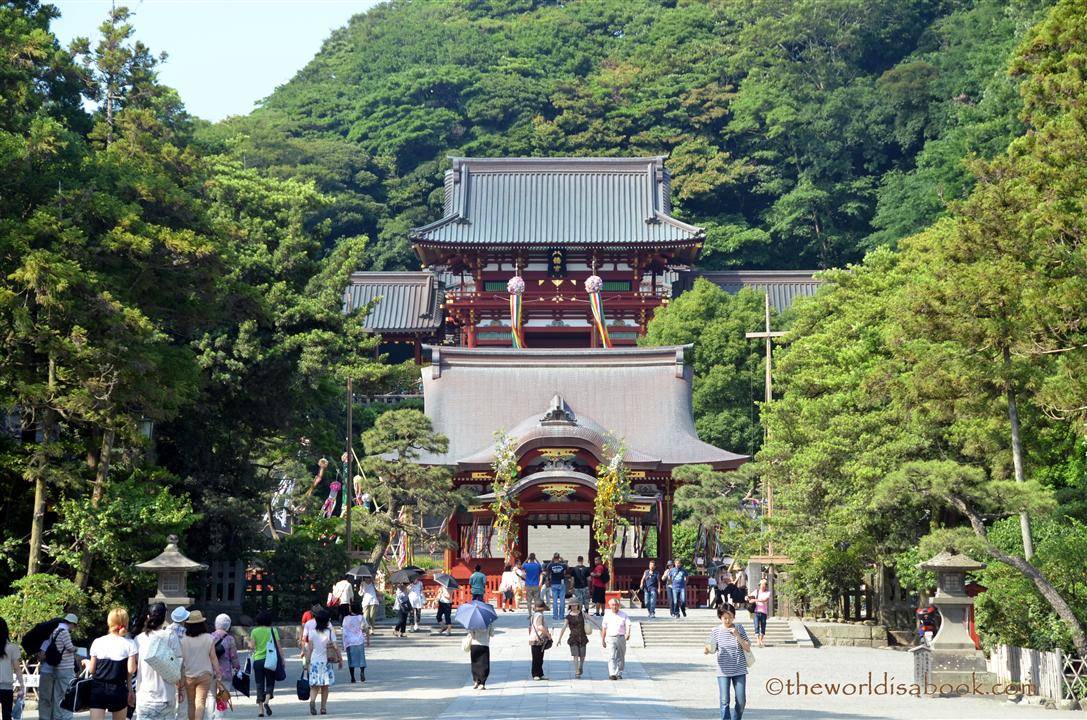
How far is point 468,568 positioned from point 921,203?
106 ft

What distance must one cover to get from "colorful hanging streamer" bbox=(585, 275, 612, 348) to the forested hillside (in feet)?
46.9

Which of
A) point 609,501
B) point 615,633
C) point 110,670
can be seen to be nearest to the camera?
point 110,670

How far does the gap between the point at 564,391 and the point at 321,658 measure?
2804cm

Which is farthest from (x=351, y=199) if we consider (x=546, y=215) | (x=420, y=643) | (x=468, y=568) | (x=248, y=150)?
(x=420, y=643)

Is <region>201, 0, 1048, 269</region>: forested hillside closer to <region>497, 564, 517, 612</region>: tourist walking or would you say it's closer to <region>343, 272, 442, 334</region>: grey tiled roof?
<region>343, 272, 442, 334</region>: grey tiled roof

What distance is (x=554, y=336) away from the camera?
182 ft

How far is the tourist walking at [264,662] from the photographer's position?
16.5 m

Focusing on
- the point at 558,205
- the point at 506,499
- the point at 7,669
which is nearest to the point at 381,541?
the point at 506,499

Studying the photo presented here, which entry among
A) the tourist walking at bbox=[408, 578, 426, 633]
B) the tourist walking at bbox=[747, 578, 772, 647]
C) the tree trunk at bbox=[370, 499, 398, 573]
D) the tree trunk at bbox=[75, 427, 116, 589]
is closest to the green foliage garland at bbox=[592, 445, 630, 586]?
the tree trunk at bbox=[370, 499, 398, 573]

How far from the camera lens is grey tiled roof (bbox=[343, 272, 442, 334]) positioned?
185 feet

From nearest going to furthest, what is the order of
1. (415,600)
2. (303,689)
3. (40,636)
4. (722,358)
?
1. (40,636)
2. (303,689)
3. (415,600)
4. (722,358)

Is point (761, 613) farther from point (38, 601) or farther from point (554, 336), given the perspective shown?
point (554, 336)

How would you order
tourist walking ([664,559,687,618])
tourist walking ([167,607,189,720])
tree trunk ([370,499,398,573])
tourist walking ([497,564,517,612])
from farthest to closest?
1. tourist walking ([497,564,517,612])
2. tree trunk ([370,499,398,573])
3. tourist walking ([664,559,687,618])
4. tourist walking ([167,607,189,720])

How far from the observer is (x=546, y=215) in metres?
56.5
